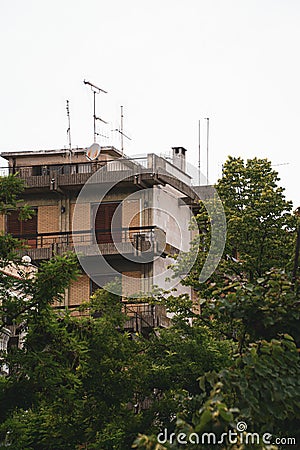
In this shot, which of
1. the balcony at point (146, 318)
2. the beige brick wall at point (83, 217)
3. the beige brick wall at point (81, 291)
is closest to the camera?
the balcony at point (146, 318)

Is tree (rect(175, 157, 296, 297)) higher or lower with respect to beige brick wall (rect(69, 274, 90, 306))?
higher

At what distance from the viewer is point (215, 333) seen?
3222cm

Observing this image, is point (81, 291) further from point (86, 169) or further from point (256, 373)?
point (256, 373)

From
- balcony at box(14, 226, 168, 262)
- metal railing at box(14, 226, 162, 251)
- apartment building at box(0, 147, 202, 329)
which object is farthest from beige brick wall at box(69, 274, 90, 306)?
metal railing at box(14, 226, 162, 251)

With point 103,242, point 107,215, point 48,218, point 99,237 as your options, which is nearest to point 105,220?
point 107,215

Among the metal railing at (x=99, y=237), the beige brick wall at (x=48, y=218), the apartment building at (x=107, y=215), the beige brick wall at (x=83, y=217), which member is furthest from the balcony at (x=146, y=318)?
the beige brick wall at (x=48, y=218)

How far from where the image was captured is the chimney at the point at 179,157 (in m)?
46.1

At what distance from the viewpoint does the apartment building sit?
41875 mm

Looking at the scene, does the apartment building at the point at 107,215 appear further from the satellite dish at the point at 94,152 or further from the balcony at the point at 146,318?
the satellite dish at the point at 94,152

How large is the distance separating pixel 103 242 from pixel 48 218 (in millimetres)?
2884

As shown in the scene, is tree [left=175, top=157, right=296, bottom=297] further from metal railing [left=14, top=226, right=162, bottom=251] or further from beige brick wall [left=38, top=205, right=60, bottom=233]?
beige brick wall [left=38, top=205, right=60, bottom=233]

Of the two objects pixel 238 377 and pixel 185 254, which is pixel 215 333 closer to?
pixel 185 254

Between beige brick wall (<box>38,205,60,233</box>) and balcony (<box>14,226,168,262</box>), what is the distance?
0.47m

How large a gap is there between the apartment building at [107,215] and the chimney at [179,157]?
2.26 ft
